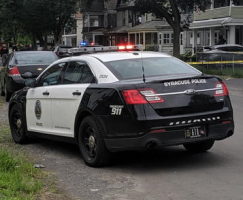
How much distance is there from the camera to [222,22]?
37406 millimetres

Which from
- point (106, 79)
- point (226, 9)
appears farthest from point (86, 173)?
point (226, 9)

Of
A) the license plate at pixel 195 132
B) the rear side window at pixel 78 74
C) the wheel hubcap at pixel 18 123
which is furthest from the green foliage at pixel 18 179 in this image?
the license plate at pixel 195 132

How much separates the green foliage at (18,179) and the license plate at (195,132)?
1997 millimetres

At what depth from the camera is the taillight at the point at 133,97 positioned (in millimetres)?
6059

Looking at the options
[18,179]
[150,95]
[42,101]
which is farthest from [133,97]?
[42,101]

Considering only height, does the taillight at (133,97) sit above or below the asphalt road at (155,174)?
→ above

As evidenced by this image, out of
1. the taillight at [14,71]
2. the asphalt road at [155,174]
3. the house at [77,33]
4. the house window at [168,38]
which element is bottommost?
the asphalt road at [155,174]

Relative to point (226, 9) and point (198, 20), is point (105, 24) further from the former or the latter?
point (226, 9)

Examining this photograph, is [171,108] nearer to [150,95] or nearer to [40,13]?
[150,95]

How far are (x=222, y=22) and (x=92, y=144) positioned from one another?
3251 cm

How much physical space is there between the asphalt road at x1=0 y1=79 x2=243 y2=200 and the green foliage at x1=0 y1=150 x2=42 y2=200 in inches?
13.4

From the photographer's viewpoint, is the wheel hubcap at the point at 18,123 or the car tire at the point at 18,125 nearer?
the car tire at the point at 18,125

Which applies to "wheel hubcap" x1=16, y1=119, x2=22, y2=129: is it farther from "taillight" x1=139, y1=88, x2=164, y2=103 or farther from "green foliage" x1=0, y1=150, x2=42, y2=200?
"taillight" x1=139, y1=88, x2=164, y2=103

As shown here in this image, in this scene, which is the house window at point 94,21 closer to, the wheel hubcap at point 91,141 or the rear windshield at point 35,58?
the rear windshield at point 35,58
